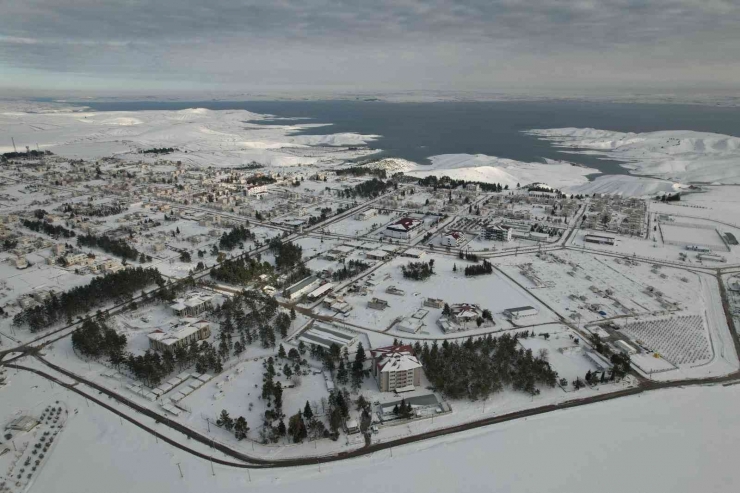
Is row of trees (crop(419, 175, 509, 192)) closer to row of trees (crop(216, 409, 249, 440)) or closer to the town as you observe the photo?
the town

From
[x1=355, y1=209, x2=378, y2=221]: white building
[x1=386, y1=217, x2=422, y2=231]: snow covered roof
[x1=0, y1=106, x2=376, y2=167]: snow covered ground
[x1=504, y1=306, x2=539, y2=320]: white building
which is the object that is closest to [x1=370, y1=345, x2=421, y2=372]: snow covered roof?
[x1=504, y1=306, x2=539, y2=320]: white building

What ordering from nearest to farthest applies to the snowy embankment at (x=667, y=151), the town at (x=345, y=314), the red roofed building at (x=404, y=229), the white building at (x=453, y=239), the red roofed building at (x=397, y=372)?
1. the town at (x=345, y=314)
2. the red roofed building at (x=397, y=372)
3. the white building at (x=453, y=239)
4. the red roofed building at (x=404, y=229)
5. the snowy embankment at (x=667, y=151)

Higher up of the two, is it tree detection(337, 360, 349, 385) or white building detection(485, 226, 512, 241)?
white building detection(485, 226, 512, 241)

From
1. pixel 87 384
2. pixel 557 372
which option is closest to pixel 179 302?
pixel 87 384

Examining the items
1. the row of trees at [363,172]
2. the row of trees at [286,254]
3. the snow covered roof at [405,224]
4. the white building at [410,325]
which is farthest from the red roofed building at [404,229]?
the row of trees at [363,172]

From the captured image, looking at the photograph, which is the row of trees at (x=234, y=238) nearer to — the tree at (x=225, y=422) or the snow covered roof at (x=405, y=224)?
the snow covered roof at (x=405, y=224)

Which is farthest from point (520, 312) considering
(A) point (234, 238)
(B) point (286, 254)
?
(A) point (234, 238)
